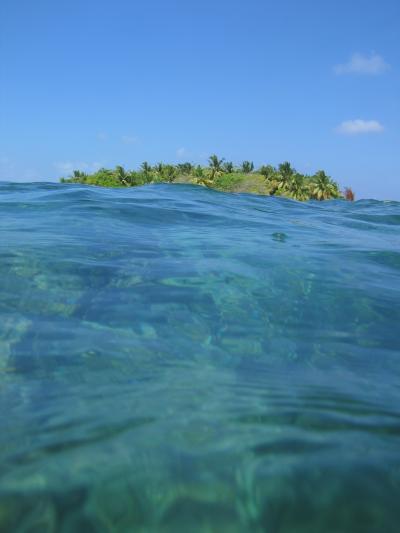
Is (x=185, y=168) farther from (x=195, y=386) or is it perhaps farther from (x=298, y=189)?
(x=195, y=386)

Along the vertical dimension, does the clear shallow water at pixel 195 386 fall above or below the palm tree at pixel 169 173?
below

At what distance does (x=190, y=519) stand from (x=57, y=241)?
4.10 m

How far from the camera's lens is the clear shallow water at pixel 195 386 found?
1280 mm

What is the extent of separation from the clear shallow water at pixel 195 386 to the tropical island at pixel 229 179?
4778 cm

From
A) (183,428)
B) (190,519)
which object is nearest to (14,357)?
(183,428)

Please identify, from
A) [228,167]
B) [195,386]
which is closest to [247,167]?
[228,167]

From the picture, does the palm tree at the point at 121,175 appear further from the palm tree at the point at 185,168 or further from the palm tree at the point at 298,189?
the palm tree at the point at 298,189

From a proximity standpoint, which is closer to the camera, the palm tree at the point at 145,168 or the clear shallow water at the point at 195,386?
the clear shallow water at the point at 195,386

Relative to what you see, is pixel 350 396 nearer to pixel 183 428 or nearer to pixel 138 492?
pixel 183 428

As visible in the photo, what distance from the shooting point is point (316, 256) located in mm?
5043

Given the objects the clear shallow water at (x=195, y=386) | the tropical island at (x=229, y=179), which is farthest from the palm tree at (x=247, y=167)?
the clear shallow water at (x=195, y=386)

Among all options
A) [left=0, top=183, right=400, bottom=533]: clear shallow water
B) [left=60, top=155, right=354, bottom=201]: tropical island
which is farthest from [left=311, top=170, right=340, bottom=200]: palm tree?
[left=0, top=183, right=400, bottom=533]: clear shallow water

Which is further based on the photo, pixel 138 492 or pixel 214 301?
pixel 214 301

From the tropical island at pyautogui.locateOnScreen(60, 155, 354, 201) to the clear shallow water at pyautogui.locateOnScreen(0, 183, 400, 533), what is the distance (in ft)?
157
